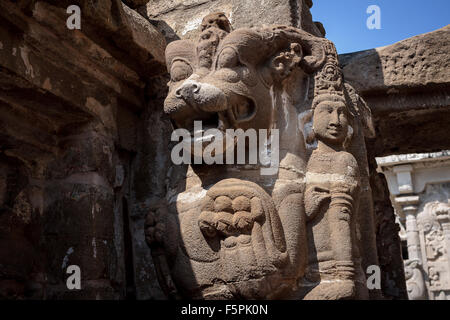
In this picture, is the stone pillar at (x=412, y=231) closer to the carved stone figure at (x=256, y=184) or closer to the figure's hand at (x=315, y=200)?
the carved stone figure at (x=256, y=184)

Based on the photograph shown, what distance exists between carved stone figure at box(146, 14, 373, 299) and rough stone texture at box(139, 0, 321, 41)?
0.27m

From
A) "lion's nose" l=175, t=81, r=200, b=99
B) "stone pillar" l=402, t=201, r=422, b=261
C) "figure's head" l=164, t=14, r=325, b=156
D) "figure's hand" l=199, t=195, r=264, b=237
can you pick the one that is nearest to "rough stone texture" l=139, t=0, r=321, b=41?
"figure's head" l=164, t=14, r=325, b=156

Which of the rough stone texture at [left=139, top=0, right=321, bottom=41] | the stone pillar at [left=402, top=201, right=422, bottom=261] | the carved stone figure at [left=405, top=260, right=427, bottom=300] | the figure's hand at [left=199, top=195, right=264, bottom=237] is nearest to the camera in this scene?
the figure's hand at [left=199, top=195, right=264, bottom=237]

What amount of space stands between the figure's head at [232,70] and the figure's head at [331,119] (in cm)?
19

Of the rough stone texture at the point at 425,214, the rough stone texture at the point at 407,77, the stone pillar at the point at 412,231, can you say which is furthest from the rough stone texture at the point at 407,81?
the stone pillar at the point at 412,231

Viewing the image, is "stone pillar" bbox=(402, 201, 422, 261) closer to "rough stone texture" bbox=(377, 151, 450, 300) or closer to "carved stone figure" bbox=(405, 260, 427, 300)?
"rough stone texture" bbox=(377, 151, 450, 300)

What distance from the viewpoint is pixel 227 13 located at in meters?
3.14

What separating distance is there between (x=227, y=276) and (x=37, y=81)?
1.12 metres

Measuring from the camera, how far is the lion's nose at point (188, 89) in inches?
95.4

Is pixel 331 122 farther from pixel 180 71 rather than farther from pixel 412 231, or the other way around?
pixel 412 231

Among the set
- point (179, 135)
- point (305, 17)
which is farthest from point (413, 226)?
point (179, 135)

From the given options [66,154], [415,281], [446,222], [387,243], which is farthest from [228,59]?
[446,222]

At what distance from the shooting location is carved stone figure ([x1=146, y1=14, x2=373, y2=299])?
233 centimetres

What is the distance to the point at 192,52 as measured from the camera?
8.67 ft
